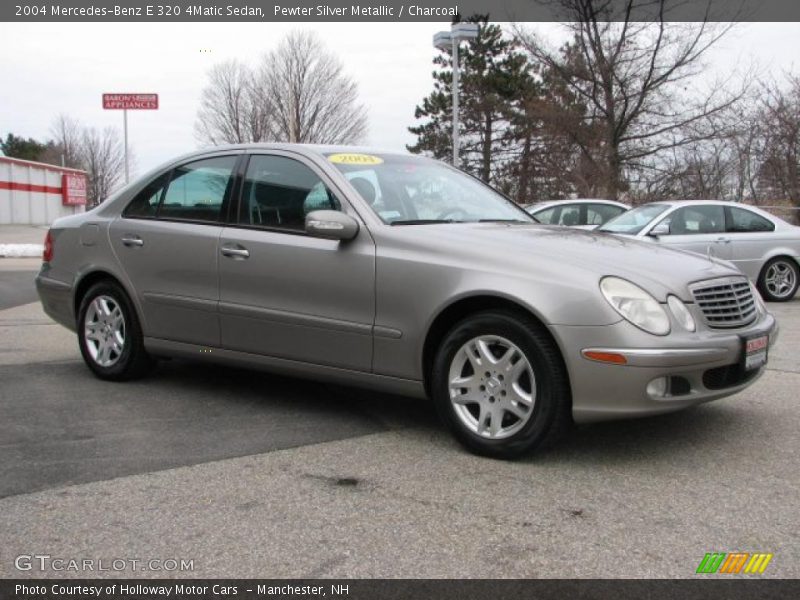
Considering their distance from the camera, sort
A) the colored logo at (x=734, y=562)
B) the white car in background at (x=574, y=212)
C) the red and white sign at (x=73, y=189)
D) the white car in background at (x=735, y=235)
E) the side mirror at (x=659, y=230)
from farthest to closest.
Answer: the red and white sign at (x=73, y=189) < the white car in background at (x=574, y=212) < the white car in background at (x=735, y=235) < the side mirror at (x=659, y=230) < the colored logo at (x=734, y=562)

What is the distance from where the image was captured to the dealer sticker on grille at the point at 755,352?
13.2ft

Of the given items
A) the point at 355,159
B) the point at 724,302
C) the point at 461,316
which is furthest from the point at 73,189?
the point at 724,302

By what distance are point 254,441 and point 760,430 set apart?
2740mm

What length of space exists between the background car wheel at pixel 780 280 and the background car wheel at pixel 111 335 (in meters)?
8.99

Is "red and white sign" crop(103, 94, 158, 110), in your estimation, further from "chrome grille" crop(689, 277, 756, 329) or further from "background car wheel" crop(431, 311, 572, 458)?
"chrome grille" crop(689, 277, 756, 329)

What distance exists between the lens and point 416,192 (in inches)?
192

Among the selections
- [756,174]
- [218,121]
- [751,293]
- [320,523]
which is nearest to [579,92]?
[756,174]

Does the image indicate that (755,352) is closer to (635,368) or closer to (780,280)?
(635,368)

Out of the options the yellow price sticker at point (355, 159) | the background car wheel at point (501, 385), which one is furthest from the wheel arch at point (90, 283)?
the background car wheel at point (501, 385)

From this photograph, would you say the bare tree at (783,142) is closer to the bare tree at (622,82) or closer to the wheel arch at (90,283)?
the bare tree at (622,82)

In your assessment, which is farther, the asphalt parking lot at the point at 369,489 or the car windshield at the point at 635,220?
the car windshield at the point at 635,220

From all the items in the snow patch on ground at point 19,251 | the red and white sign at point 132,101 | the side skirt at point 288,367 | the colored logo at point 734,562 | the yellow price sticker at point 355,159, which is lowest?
the snow patch on ground at point 19,251

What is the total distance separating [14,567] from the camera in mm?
2832

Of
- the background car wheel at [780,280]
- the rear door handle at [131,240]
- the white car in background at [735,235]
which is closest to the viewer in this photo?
the rear door handle at [131,240]
